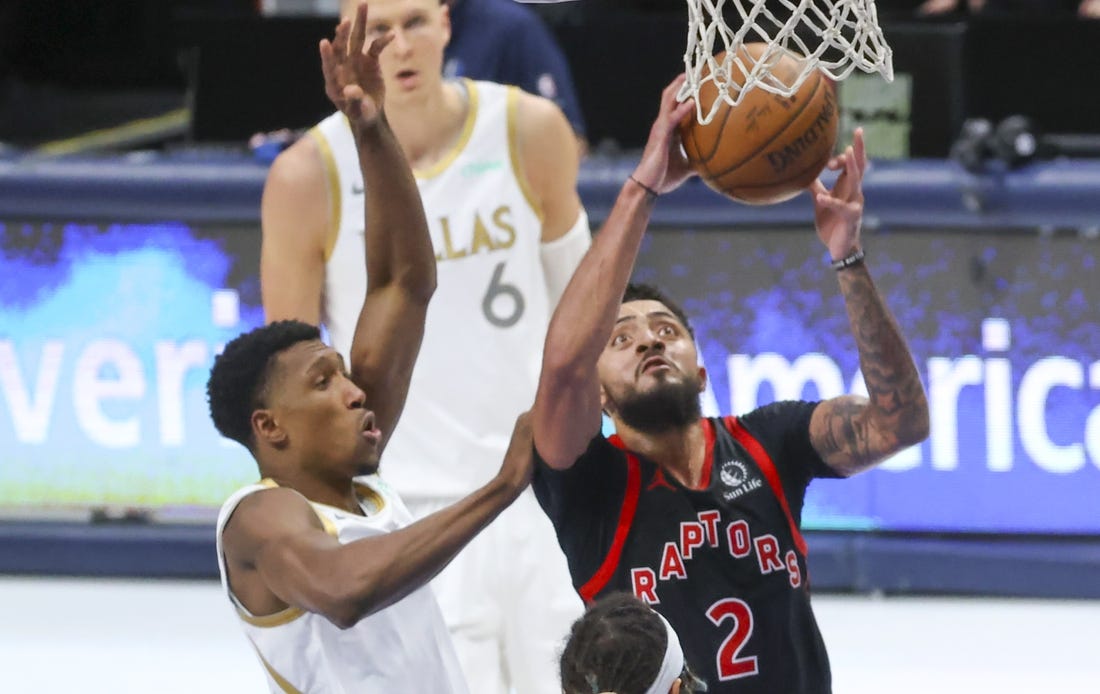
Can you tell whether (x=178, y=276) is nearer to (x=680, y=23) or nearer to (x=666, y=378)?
(x=680, y=23)

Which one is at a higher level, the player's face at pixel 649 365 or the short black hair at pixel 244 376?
the short black hair at pixel 244 376

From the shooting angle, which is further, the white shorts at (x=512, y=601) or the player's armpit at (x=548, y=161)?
the player's armpit at (x=548, y=161)

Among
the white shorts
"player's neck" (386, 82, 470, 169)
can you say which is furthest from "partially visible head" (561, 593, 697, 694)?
"player's neck" (386, 82, 470, 169)

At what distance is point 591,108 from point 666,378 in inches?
191

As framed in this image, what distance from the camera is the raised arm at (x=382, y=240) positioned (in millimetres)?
3637

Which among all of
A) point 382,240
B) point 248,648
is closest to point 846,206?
point 382,240

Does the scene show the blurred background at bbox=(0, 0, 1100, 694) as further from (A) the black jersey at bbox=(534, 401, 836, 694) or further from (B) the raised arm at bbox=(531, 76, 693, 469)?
(B) the raised arm at bbox=(531, 76, 693, 469)

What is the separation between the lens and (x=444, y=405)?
14.8ft

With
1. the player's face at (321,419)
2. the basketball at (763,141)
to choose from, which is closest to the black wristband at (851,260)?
the basketball at (763,141)

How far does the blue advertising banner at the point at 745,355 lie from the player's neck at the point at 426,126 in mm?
1845

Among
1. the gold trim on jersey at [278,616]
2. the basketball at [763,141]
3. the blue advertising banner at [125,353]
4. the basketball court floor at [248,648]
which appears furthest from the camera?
the blue advertising banner at [125,353]

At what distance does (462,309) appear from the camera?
454 cm

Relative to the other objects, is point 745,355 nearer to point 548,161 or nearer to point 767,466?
point 548,161

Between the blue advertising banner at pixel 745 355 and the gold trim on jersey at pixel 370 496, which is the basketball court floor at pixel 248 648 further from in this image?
the gold trim on jersey at pixel 370 496
